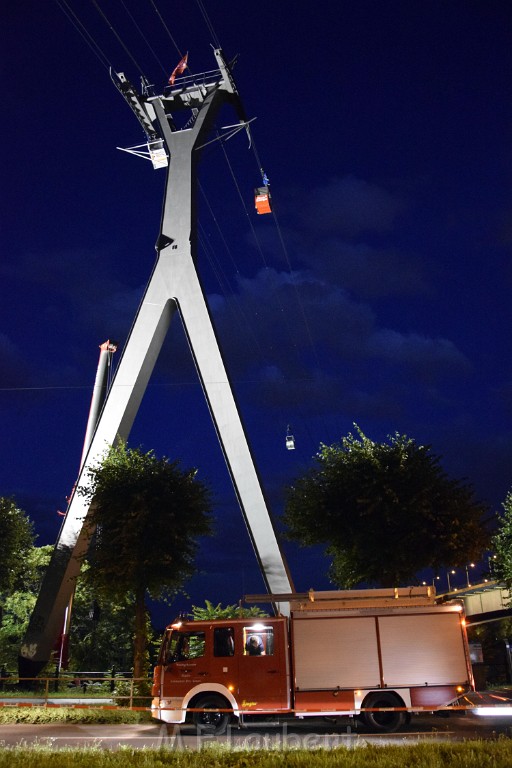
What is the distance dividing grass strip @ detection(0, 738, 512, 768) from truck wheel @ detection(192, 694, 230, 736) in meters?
5.83

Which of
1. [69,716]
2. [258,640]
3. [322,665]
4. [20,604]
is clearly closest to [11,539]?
[20,604]

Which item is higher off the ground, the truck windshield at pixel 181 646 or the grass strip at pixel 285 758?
the truck windshield at pixel 181 646

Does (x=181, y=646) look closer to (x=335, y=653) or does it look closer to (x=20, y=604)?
(x=335, y=653)

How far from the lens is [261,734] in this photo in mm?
15883

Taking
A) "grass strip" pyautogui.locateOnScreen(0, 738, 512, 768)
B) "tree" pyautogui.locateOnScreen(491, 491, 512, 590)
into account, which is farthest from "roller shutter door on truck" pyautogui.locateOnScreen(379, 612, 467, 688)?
"tree" pyautogui.locateOnScreen(491, 491, 512, 590)

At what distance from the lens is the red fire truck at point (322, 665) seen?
15.9 m

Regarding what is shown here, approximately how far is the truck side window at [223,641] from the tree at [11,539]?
18.5m

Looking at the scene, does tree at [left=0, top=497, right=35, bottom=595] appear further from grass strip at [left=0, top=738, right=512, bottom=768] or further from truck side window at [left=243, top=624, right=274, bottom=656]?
grass strip at [left=0, top=738, right=512, bottom=768]

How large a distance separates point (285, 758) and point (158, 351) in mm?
22341

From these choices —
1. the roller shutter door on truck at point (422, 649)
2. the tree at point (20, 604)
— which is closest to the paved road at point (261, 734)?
the roller shutter door on truck at point (422, 649)

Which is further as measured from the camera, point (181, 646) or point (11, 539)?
point (11, 539)

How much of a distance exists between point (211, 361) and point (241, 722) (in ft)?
51.3

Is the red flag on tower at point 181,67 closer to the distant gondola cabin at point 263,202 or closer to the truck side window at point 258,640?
the distant gondola cabin at point 263,202

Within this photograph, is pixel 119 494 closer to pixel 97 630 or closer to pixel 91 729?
pixel 91 729
